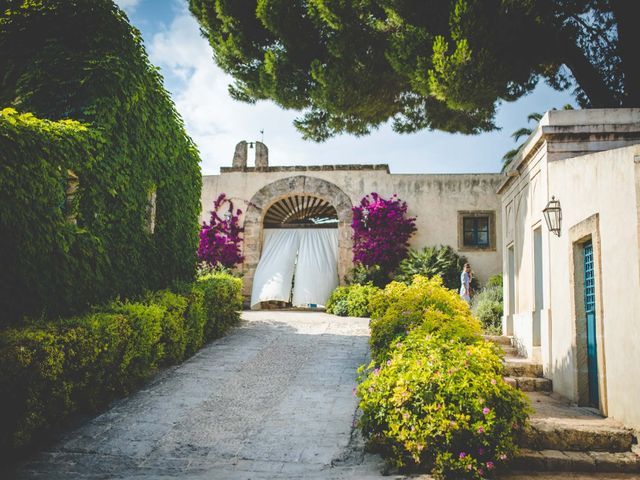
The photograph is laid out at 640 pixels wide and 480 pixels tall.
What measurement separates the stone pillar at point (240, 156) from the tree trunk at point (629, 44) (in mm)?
11134

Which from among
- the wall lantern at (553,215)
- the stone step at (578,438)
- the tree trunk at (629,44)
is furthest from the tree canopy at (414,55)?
the stone step at (578,438)

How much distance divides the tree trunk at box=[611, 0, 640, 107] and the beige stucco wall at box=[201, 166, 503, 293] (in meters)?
6.50

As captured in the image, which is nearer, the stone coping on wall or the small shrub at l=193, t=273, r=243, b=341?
the small shrub at l=193, t=273, r=243, b=341

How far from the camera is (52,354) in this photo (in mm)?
4398

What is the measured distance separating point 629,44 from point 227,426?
9352 millimetres

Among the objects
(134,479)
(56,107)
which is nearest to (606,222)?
(134,479)

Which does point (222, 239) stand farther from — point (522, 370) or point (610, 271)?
point (610, 271)

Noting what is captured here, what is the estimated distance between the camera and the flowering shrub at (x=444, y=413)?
3.84m

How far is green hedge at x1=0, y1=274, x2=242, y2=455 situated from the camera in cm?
402

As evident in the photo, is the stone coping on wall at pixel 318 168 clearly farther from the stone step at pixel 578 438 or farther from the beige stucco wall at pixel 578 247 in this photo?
the stone step at pixel 578 438

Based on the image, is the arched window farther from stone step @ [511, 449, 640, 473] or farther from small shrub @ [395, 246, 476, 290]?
stone step @ [511, 449, 640, 473]

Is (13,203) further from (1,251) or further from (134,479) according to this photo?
(134,479)

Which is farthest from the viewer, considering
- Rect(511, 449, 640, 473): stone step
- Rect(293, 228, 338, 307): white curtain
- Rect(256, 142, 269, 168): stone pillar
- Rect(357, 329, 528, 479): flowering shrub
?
Rect(256, 142, 269, 168): stone pillar

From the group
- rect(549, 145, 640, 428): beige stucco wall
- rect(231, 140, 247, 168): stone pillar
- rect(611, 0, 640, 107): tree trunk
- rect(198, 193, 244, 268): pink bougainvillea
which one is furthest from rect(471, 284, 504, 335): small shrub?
rect(231, 140, 247, 168): stone pillar
